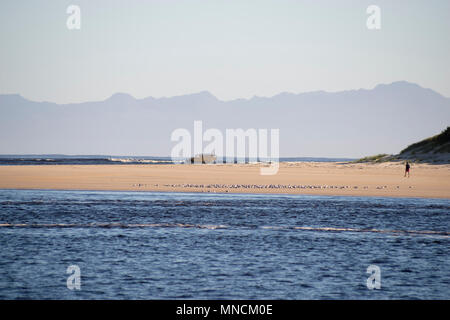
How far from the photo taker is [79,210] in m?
27.6

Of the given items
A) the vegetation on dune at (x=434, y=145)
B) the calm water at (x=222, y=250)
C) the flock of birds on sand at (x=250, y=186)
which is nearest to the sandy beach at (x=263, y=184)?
the flock of birds on sand at (x=250, y=186)

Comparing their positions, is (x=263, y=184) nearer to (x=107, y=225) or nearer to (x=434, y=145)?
(x=107, y=225)

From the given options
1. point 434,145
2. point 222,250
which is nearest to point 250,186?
point 222,250

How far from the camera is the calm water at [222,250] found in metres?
13.0

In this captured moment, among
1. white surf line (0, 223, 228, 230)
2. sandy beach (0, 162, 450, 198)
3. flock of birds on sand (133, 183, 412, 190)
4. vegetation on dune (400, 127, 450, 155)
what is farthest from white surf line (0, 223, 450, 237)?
vegetation on dune (400, 127, 450, 155)

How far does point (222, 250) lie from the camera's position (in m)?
17.6

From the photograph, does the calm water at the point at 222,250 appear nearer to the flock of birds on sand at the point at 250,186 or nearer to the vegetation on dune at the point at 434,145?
the flock of birds on sand at the point at 250,186

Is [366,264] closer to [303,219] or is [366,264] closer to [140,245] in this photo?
[140,245]

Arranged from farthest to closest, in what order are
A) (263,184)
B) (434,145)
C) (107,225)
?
(434,145) < (263,184) < (107,225)

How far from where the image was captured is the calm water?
513 inches

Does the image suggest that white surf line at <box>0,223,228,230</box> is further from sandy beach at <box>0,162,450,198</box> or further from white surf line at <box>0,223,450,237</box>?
sandy beach at <box>0,162,450,198</box>

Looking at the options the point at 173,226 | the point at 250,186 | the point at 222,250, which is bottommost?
the point at 222,250
